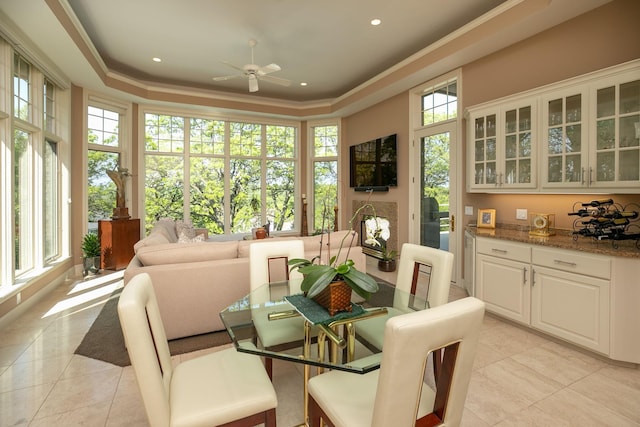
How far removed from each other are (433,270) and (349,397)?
1017 millimetres

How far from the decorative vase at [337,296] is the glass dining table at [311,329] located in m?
0.03

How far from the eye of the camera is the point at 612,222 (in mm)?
2586

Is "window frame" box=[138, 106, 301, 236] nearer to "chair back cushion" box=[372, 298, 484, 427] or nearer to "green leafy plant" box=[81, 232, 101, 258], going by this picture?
"green leafy plant" box=[81, 232, 101, 258]

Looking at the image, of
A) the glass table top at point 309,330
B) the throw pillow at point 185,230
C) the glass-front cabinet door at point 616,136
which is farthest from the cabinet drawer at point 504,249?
the throw pillow at point 185,230

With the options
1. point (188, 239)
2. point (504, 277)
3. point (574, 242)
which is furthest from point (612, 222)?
point (188, 239)

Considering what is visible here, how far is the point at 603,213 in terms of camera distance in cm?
279

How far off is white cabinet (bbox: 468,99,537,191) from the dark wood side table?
5214 millimetres

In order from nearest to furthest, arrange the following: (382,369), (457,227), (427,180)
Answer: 1. (382,369)
2. (457,227)
3. (427,180)

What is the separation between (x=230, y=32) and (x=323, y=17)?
1242mm

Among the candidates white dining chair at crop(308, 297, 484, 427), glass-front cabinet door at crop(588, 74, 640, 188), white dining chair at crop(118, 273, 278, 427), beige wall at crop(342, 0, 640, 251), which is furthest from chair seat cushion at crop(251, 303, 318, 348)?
beige wall at crop(342, 0, 640, 251)

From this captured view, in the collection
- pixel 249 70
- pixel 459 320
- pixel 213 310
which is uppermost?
pixel 249 70

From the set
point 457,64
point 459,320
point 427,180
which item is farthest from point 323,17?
point 459,320

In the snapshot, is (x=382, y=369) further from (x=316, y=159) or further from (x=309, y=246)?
(x=316, y=159)

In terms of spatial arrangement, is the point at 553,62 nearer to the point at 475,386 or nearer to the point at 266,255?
the point at 475,386
